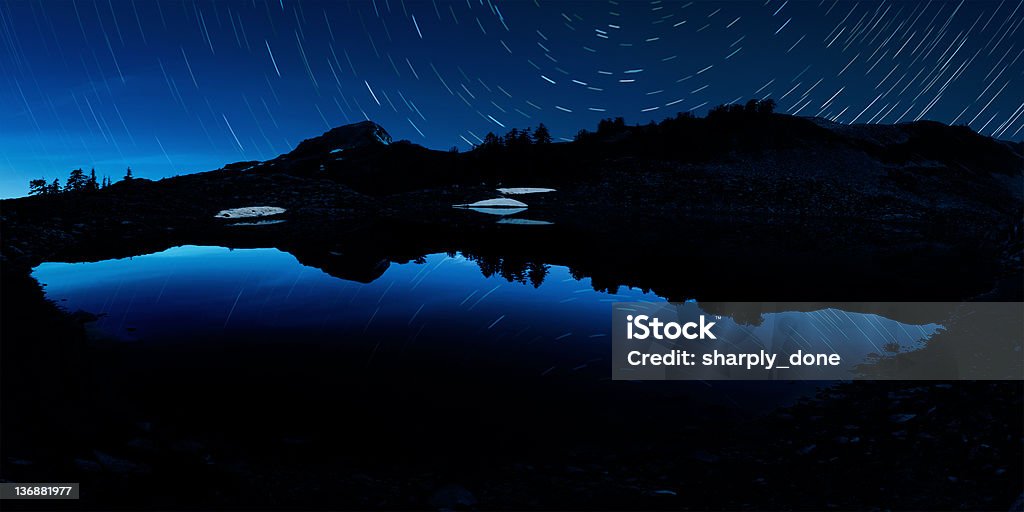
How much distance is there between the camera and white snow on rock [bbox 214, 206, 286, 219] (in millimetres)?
48106

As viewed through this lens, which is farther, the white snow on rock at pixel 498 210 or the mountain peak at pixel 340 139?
the mountain peak at pixel 340 139

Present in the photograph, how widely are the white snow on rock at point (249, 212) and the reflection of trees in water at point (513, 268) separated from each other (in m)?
35.6

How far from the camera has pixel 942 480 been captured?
527 cm

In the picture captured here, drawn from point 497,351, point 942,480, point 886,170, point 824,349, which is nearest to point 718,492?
point 942,480

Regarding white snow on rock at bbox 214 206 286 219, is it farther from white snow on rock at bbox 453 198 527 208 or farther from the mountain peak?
the mountain peak

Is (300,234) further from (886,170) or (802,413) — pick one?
(886,170)

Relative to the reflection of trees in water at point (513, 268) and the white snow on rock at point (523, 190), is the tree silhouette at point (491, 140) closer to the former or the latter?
the white snow on rock at point (523, 190)

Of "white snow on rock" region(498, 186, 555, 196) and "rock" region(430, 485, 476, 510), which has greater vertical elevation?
"white snow on rock" region(498, 186, 555, 196)

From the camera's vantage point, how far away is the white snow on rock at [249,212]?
158ft

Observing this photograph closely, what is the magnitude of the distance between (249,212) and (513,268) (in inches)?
1622

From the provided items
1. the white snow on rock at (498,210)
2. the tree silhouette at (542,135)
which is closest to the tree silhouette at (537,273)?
the white snow on rock at (498,210)

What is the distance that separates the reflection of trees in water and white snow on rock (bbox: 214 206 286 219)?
1404 inches

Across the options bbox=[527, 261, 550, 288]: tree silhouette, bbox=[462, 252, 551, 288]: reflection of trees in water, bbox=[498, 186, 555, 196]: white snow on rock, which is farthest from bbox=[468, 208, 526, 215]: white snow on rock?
bbox=[527, 261, 550, 288]: tree silhouette

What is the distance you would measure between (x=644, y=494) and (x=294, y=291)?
42.0 feet
